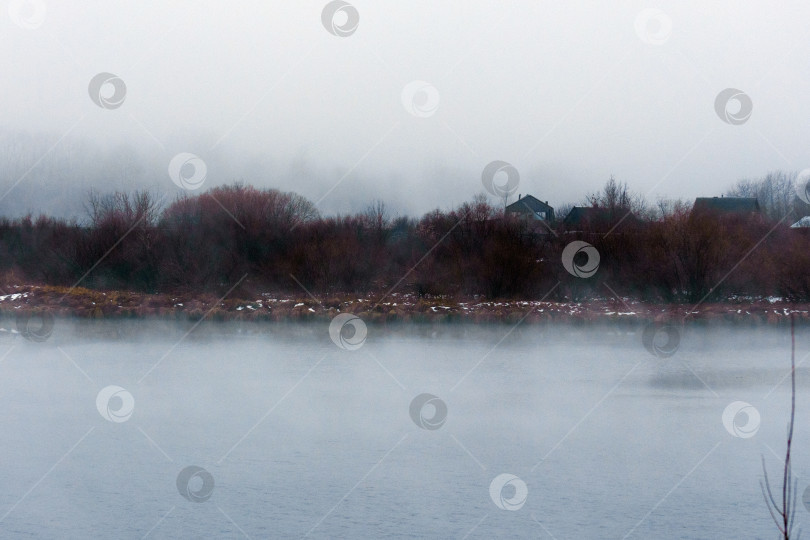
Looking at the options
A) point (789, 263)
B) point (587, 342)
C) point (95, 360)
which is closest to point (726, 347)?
point (587, 342)

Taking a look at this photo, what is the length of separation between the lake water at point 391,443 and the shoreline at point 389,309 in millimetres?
4721

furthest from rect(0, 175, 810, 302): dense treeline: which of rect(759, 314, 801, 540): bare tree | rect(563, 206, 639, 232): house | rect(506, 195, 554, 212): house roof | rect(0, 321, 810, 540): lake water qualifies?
rect(506, 195, 554, 212): house roof

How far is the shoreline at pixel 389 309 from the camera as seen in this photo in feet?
60.5

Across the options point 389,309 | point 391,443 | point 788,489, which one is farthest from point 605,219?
point 788,489

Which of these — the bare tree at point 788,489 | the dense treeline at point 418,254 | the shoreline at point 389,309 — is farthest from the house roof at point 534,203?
the bare tree at point 788,489

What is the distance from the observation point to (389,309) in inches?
765

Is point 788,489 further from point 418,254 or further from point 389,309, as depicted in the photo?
point 418,254

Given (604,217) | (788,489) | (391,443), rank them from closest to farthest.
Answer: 1. (788,489)
2. (391,443)
3. (604,217)

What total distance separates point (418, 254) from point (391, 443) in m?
16.6

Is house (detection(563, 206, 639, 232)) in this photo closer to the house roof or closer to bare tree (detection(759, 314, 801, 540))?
bare tree (detection(759, 314, 801, 540))

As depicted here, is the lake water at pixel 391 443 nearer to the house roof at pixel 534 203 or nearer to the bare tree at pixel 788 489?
the bare tree at pixel 788 489

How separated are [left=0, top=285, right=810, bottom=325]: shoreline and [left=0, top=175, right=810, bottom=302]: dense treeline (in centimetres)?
72

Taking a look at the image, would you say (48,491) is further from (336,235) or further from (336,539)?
→ (336,235)

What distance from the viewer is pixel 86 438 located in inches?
314
